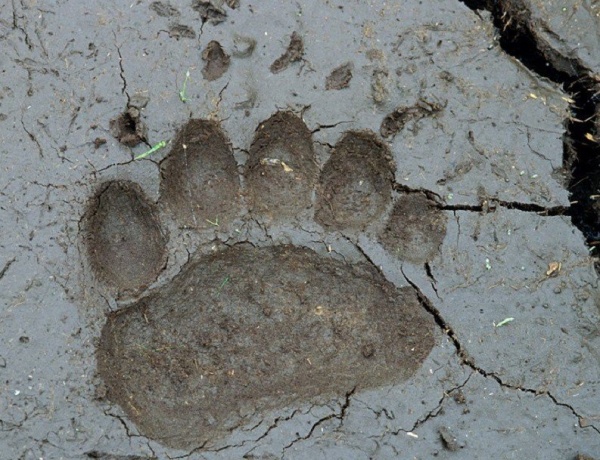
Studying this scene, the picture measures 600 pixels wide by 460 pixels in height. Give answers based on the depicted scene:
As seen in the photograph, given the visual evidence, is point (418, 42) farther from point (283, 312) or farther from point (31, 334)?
point (31, 334)

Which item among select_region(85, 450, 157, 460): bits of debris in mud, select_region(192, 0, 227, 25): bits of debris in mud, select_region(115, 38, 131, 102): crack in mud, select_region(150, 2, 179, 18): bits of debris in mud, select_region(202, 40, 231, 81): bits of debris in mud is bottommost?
select_region(85, 450, 157, 460): bits of debris in mud

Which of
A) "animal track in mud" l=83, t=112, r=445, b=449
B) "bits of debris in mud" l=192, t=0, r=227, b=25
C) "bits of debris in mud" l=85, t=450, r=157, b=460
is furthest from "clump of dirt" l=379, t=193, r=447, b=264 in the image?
"bits of debris in mud" l=85, t=450, r=157, b=460

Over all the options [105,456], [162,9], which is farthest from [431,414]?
[162,9]

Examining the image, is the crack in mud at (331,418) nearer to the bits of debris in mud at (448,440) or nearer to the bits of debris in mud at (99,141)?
the bits of debris in mud at (448,440)

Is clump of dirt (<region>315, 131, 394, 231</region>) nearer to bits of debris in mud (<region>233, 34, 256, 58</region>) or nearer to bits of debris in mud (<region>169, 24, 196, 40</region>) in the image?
bits of debris in mud (<region>233, 34, 256, 58</region>)

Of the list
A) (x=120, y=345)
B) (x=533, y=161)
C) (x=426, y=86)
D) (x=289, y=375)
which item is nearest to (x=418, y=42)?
(x=426, y=86)

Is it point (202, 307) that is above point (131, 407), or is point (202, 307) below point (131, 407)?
above
